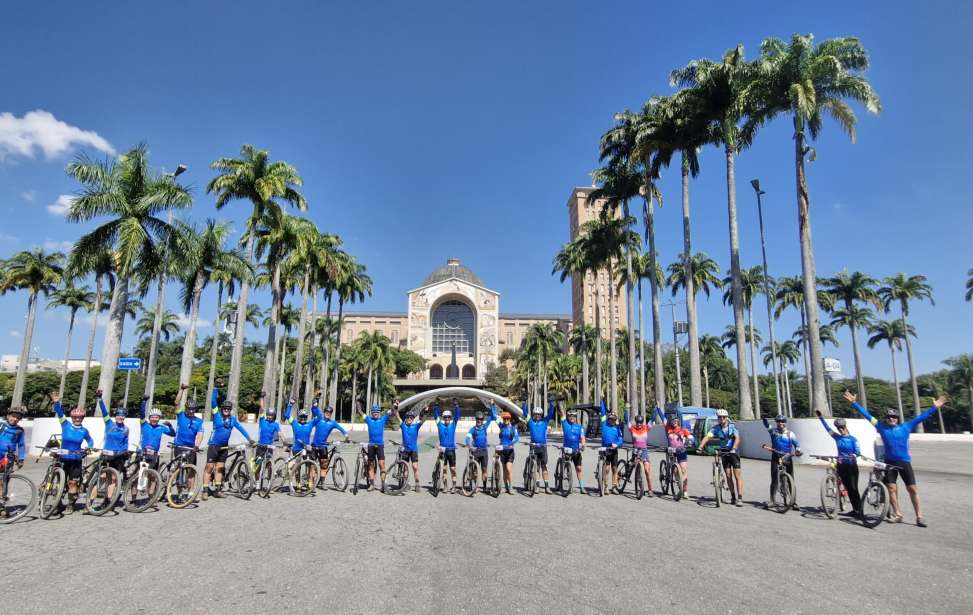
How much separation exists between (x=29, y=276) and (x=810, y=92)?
5003cm

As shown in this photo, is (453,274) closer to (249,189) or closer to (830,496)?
(249,189)

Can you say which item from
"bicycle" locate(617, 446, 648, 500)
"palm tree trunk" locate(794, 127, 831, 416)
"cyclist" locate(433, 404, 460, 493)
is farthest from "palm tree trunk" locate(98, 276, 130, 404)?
"palm tree trunk" locate(794, 127, 831, 416)

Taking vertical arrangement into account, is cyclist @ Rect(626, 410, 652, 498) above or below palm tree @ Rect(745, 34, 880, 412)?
below

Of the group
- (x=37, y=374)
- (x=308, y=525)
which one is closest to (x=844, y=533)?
(x=308, y=525)

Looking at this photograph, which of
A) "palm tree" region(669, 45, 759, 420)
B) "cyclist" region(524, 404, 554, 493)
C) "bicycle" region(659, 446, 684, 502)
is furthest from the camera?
"palm tree" region(669, 45, 759, 420)

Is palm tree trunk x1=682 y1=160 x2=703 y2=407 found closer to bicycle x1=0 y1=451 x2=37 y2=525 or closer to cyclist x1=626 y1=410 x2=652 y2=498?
cyclist x1=626 y1=410 x2=652 y2=498

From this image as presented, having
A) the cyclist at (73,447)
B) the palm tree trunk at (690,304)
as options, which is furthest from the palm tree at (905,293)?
the cyclist at (73,447)

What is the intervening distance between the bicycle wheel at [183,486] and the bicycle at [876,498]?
38.7 ft

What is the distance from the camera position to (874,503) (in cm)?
966

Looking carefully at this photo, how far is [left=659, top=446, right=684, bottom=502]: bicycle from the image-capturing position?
11.8m

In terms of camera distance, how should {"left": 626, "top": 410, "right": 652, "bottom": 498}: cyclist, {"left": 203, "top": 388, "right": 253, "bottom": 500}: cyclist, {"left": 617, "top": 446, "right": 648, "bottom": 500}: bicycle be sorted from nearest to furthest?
{"left": 203, "top": 388, "right": 253, "bottom": 500}: cyclist → {"left": 617, "top": 446, "right": 648, "bottom": 500}: bicycle → {"left": 626, "top": 410, "right": 652, "bottom": 498}: cyclist

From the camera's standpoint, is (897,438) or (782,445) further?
(782,445)

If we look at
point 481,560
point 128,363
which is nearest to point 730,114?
point 481,560

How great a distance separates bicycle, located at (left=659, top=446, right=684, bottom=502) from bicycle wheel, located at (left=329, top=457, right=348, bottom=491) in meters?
7.02
